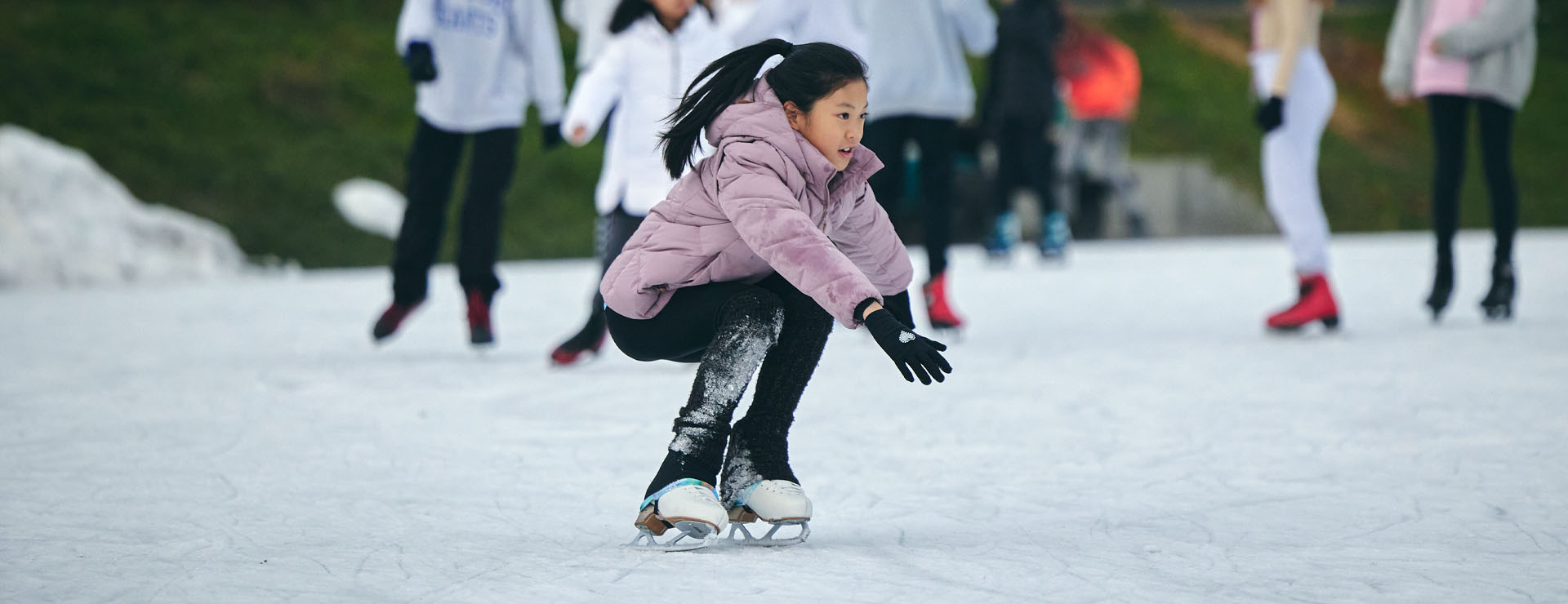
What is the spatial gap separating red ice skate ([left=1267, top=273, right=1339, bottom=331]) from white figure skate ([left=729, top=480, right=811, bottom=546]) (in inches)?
131

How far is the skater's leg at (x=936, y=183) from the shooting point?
18.1 ft

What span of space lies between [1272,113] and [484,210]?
252 centimetres

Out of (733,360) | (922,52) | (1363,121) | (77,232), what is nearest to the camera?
(733,360)

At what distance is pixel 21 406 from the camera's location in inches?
155

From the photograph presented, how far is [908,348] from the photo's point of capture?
2.07 m

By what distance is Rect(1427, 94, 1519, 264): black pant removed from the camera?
5.50 meters

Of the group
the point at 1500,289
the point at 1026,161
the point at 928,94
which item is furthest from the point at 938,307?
the point at 1026,161

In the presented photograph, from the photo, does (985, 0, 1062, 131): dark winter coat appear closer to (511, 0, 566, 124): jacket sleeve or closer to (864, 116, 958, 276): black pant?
(864, 116, 958, 276): black pant

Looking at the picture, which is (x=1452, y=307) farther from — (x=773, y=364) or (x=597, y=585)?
(x=597, y=585)

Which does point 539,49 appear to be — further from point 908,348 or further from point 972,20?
point 908,348

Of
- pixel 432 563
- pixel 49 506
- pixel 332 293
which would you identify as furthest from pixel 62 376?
pixel 332 293

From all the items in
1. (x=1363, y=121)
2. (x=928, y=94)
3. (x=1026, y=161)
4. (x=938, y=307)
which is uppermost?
(x=928, y=94)

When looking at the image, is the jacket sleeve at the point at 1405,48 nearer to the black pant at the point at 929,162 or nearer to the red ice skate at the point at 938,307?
the black pant at the point at 929,162

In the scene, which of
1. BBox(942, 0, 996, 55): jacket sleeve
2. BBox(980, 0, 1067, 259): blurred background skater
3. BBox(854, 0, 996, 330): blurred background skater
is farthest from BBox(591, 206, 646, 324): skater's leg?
BBox(980, 0, 1067, 259): blurred background skater
